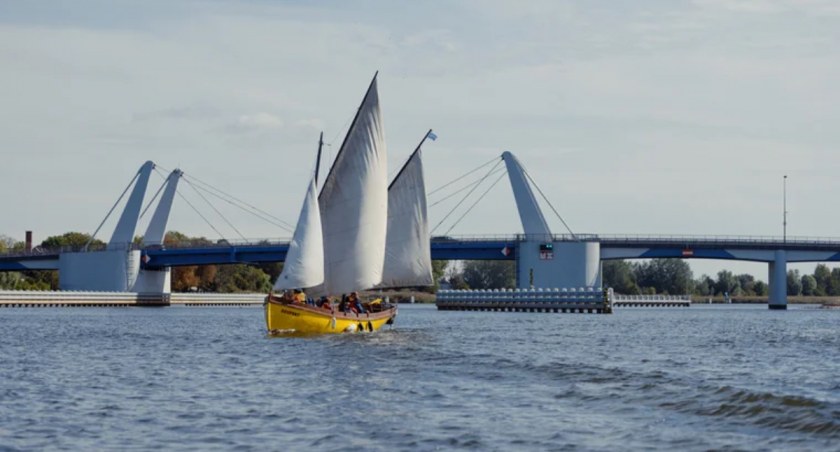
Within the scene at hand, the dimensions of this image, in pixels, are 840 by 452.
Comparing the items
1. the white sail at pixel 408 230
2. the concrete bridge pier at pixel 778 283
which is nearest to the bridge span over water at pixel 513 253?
the concrete bridge pier at pixel 778 283

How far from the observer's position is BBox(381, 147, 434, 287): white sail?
87.3 m

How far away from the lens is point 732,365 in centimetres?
5481

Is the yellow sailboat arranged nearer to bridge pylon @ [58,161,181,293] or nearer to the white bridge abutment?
the white bridge abutment

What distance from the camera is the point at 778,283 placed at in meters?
192

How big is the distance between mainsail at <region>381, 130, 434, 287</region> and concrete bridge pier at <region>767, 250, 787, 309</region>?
365 ft

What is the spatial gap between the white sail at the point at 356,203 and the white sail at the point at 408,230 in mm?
7308

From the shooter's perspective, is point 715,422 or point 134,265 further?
point 134,265

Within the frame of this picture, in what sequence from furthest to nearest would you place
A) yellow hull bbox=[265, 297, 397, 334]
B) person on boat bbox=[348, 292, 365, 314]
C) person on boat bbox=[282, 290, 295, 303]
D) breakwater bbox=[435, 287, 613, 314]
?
breakwater bbox=[435, 287, 613, 314] → person on boat bbox=[348, 292, 365, 314] → person on boat bbox=[282, 290, 295, 303] → yellow hull bbox=[265, 297, 397, 334]

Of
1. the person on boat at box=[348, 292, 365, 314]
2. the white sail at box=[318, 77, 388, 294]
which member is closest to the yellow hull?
the person on boat at box=[348, 292, 365, 314]

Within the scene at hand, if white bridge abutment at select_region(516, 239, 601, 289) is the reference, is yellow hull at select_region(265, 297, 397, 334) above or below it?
below

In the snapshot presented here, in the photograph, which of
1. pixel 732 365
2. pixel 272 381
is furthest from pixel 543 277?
pixel 272 381

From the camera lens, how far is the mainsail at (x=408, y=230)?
8731 cm

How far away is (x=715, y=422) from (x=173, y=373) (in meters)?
21.9

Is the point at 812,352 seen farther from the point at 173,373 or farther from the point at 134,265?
the point at 134,265
